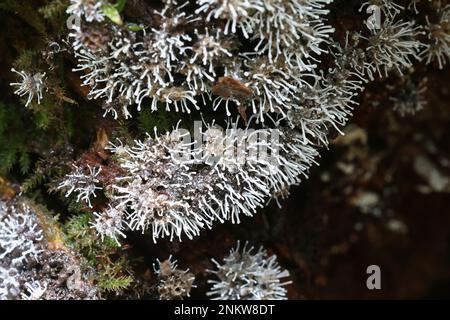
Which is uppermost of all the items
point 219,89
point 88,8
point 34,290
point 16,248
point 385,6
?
point 385,6

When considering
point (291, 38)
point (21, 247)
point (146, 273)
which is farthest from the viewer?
point (146, 273)

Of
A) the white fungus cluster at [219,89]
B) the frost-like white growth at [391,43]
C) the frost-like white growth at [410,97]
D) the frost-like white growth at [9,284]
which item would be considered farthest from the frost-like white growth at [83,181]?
the frost-like white growth at [410,97]

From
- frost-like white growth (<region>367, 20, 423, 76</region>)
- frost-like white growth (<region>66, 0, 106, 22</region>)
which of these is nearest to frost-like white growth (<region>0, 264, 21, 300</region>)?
frost-like white growth (<region>66, 0, 106, 22</region>)

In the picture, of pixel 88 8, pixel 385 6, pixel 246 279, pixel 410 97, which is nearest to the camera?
pixel 88 8

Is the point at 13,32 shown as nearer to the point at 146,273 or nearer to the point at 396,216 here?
the point at 146,273

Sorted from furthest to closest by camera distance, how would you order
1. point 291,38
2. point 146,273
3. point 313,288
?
point 313,288 < point 146,273 < point 291,38

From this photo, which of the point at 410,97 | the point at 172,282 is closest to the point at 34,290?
the point at 172,282

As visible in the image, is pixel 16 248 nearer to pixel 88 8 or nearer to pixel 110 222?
pixel 110 222
